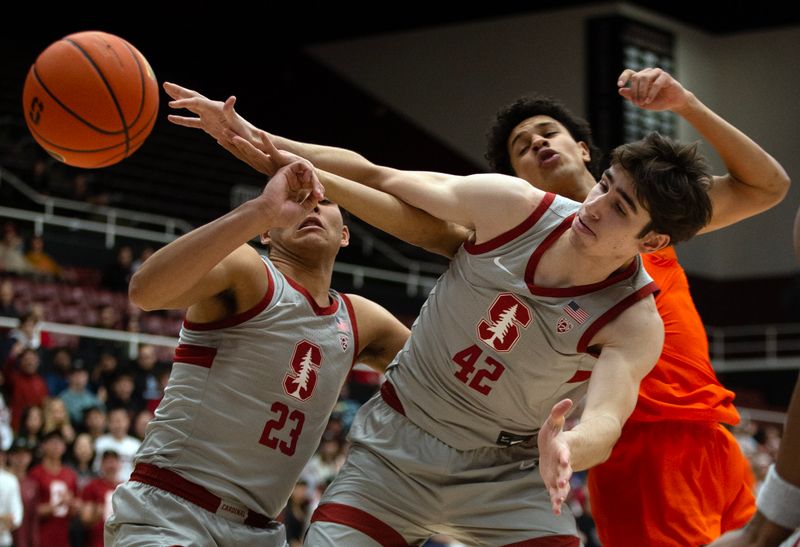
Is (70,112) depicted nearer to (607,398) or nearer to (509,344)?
(509,344)

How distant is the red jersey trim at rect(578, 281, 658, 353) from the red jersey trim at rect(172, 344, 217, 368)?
3.95ft

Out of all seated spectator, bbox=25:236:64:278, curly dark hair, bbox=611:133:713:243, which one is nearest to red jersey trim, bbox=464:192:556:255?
curly dark hair, bbox=611:133:713:243

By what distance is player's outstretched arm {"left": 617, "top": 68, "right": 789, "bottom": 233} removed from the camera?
3.80 metres

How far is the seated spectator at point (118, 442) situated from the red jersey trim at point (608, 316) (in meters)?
5.86

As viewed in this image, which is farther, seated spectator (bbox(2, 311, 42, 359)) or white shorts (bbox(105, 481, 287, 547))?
seated spectator (bbox(2, 311, 42, 359))

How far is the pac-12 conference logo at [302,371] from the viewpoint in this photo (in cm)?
377

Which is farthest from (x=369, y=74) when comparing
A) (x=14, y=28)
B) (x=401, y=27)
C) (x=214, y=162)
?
(x=14, y=28)

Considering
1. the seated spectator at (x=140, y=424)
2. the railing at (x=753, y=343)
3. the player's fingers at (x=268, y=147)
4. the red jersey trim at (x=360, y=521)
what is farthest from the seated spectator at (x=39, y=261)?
the railing at (x=753, y=343)

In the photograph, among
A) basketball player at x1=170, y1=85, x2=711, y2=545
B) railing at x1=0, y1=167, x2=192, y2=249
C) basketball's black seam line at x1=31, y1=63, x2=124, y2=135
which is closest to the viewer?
basketball player at x1=170, y1=85, x2=711, y2=545

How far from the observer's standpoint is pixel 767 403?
58.1 feet

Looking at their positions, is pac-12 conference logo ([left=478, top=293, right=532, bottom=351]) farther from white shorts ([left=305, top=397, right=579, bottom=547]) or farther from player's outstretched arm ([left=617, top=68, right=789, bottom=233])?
player's outstretched arm ([left=617, top=68, right=789, bottom=233])

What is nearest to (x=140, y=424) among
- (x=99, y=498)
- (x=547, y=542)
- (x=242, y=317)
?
(x=99, y=498)

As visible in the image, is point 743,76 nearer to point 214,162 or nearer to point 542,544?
point 214,162

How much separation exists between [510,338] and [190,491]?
1.13 meters
